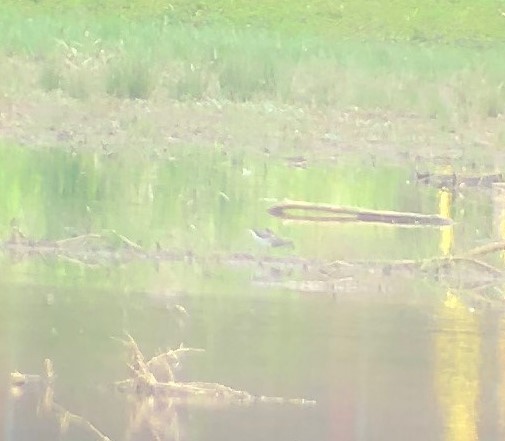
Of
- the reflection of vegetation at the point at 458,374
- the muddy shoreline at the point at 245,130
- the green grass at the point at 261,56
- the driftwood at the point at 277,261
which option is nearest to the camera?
the reflection of vegetation at the point at 458,374

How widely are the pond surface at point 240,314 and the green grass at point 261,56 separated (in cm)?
387

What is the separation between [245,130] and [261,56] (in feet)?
8.07

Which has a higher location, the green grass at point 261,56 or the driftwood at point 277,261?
the green grass at point 261,56

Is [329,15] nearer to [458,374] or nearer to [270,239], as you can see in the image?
[270,239]

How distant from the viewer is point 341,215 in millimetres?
11828

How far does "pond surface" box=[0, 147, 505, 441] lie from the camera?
23.5ft

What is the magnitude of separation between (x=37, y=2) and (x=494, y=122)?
5.83 metres

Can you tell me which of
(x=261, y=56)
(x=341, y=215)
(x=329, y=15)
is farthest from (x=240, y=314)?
(x=329, y=15)

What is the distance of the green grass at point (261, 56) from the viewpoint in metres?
17.5

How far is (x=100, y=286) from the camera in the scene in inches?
369

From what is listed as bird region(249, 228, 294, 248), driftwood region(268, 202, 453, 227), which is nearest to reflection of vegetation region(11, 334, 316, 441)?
bird region(249, 228, 294, 248)

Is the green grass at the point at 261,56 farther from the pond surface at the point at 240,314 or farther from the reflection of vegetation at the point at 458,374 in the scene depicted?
the reflection of vegetation at the point at 458,374

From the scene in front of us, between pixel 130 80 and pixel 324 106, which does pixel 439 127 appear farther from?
pixel 130 80

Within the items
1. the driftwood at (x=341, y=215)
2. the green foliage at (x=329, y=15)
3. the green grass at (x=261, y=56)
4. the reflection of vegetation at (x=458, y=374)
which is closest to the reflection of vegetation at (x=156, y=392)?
the reflection of vegetation at (x=458, y=374)
